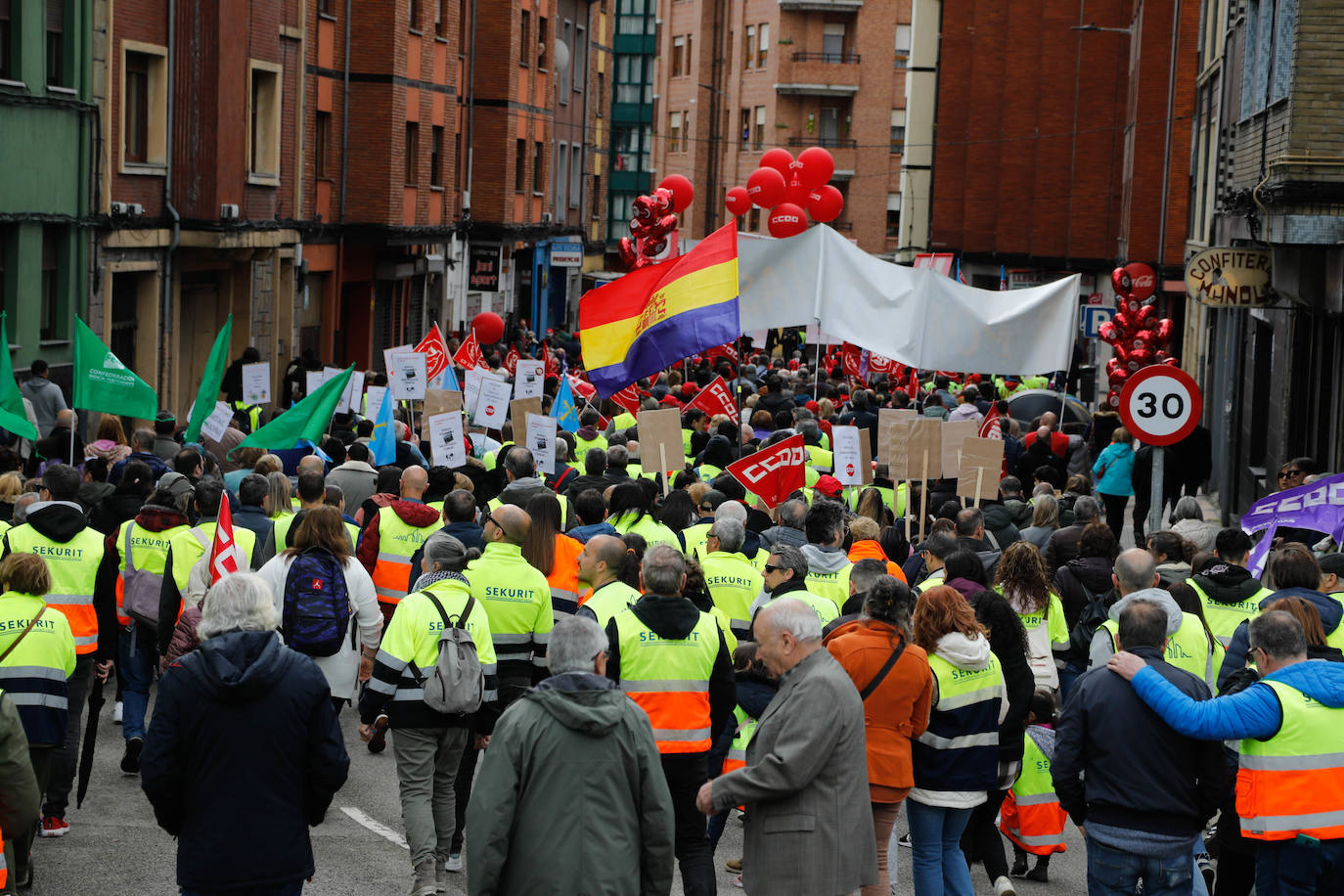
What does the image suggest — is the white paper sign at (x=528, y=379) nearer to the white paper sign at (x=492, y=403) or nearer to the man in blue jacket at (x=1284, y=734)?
the white paper sign at (x=492, y=403)

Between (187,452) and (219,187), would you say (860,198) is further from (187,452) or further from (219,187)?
(187,452)

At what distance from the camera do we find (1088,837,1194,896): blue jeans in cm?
665

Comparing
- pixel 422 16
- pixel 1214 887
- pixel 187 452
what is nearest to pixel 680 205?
pixel 422 16

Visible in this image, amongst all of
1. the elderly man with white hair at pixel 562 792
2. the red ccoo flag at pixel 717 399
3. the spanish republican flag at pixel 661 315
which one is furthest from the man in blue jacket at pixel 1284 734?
the red ccoo flag at pixel 717 399

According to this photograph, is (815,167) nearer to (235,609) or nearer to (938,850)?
(938,850)

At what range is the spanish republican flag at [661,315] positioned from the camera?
13.9 meters

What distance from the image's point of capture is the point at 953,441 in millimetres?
15430

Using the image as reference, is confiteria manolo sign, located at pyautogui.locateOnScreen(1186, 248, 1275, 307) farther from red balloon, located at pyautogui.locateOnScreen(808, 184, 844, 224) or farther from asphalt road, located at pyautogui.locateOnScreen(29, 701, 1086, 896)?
red balloon, located at pyautogui.locateOnScreen(808, 184, 844, 224)

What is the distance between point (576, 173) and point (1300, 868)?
5065 cm

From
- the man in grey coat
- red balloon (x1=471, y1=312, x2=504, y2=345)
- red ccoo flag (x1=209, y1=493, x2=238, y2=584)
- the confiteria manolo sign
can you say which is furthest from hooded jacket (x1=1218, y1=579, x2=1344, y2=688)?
red balloon (x1=471, y1=312, x2=504, y2=345)

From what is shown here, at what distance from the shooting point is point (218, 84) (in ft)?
89.0

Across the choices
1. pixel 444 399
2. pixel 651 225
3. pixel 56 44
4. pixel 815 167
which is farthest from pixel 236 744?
pixel 651 225

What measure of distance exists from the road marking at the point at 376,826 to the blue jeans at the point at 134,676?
55.2 inches

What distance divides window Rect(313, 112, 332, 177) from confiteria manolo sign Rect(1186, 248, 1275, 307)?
67.5 feet
